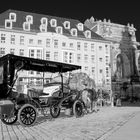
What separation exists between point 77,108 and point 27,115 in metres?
4.23

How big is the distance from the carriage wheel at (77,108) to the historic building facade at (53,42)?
30.6m

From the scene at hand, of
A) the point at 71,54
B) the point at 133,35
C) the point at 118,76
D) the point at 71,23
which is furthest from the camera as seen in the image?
the point at 133,35

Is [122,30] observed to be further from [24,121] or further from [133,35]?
[24,121]

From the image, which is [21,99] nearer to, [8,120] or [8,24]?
[8,120]

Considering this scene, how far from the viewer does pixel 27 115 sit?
36.0 feet

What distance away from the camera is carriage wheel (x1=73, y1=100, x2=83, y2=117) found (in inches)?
557

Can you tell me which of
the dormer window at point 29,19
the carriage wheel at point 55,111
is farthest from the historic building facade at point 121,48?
the carriage wheel at point 55,111

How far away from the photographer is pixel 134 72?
74375 millimetres

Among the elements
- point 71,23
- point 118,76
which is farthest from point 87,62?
point 118,76

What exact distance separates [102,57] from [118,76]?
19141 mm

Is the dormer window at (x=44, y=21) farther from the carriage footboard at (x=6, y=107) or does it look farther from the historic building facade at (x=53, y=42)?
the carriage footboard at (x=6, y=107)

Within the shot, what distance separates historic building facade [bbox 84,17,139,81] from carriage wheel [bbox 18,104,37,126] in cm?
5966

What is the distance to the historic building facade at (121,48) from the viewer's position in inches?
2763

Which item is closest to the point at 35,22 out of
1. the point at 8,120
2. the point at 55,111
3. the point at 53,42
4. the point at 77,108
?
the point at 53,42
